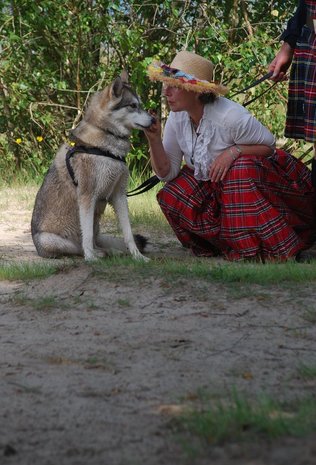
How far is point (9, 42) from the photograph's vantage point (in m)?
9.53

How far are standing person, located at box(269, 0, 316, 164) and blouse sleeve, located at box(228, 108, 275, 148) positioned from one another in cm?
19

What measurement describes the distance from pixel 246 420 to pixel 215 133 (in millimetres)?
3203

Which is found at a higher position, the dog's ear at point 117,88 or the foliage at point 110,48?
the dog's ear at point 117,88

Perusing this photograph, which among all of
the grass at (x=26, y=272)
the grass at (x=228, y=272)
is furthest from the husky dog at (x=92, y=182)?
the grass at (x=228, y=272)

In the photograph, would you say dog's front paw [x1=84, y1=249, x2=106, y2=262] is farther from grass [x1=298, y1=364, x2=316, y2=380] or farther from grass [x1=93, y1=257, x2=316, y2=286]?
grass [x1=298, y1=364, x2=316, y2=380]

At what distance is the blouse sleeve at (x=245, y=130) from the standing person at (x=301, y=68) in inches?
7.4

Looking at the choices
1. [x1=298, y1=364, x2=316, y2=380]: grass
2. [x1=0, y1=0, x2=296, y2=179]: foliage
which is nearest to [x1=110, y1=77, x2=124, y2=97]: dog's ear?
[x1=0, y1=0, x2=296, y2=179]: foliage

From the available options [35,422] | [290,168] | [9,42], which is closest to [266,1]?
[9,42]

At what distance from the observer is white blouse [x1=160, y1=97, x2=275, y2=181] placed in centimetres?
555

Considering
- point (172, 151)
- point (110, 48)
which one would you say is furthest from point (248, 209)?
point (110, 48)

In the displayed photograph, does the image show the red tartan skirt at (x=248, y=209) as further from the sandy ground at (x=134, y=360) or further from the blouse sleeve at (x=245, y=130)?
the sandy ground at (x=134, y=360)

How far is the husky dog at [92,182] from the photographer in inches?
235

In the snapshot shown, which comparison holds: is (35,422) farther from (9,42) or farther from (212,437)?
(9,42)

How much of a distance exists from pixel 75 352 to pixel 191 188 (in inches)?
96.0
